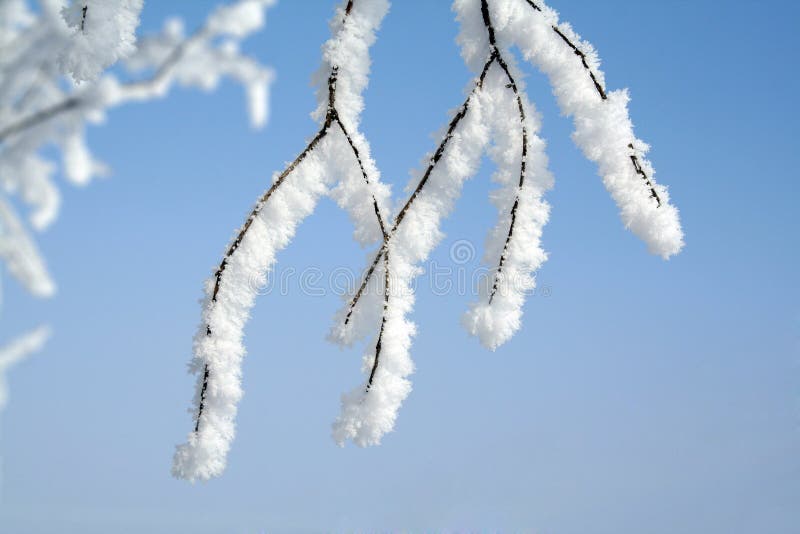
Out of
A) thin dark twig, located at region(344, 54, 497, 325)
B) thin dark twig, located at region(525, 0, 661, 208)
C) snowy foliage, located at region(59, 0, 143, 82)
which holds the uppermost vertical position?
thin dark twig, located at region(525, 0, 661, 208)

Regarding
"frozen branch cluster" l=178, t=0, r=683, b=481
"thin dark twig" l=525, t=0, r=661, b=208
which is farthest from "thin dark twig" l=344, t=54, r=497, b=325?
"thin dark twig" l=525, t=0, r=661, b=208

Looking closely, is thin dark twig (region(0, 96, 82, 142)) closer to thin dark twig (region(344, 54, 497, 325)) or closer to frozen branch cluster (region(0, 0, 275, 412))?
frozen branch cluster (region(0, 0, 275, 412))

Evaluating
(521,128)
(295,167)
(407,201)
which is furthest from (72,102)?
(521,128)

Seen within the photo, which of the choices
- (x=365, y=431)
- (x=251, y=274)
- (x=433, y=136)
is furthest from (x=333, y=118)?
(x=365, y=431)

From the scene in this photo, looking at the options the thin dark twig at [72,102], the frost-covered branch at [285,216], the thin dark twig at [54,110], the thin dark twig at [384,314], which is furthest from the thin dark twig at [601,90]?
the thin dark twig at [54,110]

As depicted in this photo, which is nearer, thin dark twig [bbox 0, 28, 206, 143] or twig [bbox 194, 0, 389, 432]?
thin dark twig [bbox 0, 28, 206, 143]

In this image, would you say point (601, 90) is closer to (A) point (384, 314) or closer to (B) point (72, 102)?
(A) point (384, 314)
